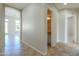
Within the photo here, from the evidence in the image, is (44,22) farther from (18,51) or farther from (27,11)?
(18,51)

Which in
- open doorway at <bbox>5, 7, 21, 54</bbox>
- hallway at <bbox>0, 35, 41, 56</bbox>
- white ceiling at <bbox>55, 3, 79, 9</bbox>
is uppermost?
white ceiling at <bbox>55, 3, 79, 9</bbox>

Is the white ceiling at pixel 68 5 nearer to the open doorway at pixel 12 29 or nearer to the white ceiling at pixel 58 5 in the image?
the white ceiling at pixel 58 5

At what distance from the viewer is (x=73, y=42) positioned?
183cm

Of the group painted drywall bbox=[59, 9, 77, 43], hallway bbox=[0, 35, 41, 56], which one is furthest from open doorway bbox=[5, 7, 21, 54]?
painted drywall bbox=[59, 9, 77, 43]

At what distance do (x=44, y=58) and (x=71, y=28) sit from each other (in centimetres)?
62

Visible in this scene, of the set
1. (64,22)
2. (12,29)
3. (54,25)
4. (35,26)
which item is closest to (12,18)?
(12,29)

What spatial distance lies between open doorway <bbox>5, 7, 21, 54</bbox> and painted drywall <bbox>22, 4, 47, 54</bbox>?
0.09 metres

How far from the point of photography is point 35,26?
6.07 feet

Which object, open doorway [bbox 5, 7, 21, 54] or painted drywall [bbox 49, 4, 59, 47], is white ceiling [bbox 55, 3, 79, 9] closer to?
painted drywall [bbox 49, 4, 59, 47]

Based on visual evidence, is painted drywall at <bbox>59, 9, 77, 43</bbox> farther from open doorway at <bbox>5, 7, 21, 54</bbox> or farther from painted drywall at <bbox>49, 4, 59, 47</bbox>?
open doorway at <bbox>5, 7, 21, 54</bbox>

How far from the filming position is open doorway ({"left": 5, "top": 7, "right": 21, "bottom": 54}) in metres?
1.78

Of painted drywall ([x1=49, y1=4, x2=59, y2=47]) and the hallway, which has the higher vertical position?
painted drywall ([x1=49, y1=4, x2=59, y2=47])

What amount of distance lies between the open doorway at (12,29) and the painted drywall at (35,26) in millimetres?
90

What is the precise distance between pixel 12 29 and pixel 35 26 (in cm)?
35
